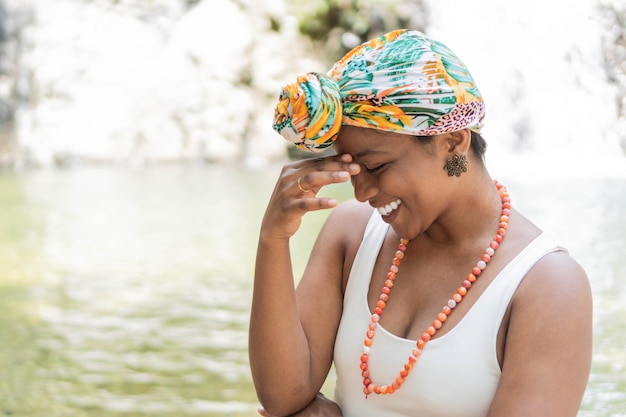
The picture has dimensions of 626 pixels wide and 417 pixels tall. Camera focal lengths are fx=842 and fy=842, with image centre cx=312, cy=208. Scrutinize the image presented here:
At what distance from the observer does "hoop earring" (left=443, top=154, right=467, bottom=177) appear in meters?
1.79

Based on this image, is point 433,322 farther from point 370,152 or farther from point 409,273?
point 370,152

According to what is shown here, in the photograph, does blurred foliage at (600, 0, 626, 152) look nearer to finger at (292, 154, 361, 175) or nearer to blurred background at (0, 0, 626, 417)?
blurred background at (0, 0, 626, 417)

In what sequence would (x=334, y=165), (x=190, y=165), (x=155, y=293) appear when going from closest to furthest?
(x=334, y=165), (x=155, y=293), (x=190, y=165)

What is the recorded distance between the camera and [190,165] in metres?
21.9

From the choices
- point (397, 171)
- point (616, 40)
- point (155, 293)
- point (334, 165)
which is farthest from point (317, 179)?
point (155, 293)

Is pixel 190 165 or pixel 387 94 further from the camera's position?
pixel 190 165

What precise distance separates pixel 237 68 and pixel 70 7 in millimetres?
5453

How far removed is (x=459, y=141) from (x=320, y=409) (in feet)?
2.32

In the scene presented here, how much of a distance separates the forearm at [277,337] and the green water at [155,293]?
280cm

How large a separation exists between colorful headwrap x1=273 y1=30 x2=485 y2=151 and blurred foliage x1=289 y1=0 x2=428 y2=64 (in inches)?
807

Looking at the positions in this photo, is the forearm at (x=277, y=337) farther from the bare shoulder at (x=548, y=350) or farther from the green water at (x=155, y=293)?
the green water at (x=155, y=293)

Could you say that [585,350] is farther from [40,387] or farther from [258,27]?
[258,27]

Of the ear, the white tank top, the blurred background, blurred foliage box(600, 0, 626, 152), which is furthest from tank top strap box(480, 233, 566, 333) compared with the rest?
blurred foliage box(600, 0, 626, 152)

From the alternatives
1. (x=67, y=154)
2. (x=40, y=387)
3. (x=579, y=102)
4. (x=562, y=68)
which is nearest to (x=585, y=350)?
(x=40, y=387)
